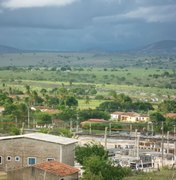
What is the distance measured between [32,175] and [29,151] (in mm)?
5722

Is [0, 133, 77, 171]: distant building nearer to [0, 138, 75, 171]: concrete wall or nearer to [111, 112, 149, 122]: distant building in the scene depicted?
[0, 138, 75, 171]: concrete wall

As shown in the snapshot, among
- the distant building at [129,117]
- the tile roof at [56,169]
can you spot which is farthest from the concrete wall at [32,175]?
the distant building at [129,117]

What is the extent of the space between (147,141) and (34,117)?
21173 mm

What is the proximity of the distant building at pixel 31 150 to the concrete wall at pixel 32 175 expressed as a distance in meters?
4.59

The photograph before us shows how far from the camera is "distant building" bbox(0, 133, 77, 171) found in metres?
41.0

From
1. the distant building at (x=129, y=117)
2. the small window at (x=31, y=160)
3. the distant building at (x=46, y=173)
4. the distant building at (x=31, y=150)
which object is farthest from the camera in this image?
the distant building at (x=129, y=117)

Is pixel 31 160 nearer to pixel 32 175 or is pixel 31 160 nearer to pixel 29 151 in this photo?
pixel 29 151

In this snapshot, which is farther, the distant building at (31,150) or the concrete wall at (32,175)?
the distant building at (31,150)

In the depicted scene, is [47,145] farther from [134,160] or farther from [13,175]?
[134,160]

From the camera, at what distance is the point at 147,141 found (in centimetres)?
7012

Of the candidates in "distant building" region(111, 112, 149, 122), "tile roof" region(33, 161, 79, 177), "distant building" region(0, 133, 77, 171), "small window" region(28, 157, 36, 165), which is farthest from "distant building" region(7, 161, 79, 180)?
"distant building" region(111, 112, 149, 122)

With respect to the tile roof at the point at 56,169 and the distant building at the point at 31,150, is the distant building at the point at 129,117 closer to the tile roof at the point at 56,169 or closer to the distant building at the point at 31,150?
the distant building at the point at 31,150

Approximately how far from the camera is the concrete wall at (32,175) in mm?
35438

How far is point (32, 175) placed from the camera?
3581 centimetres
